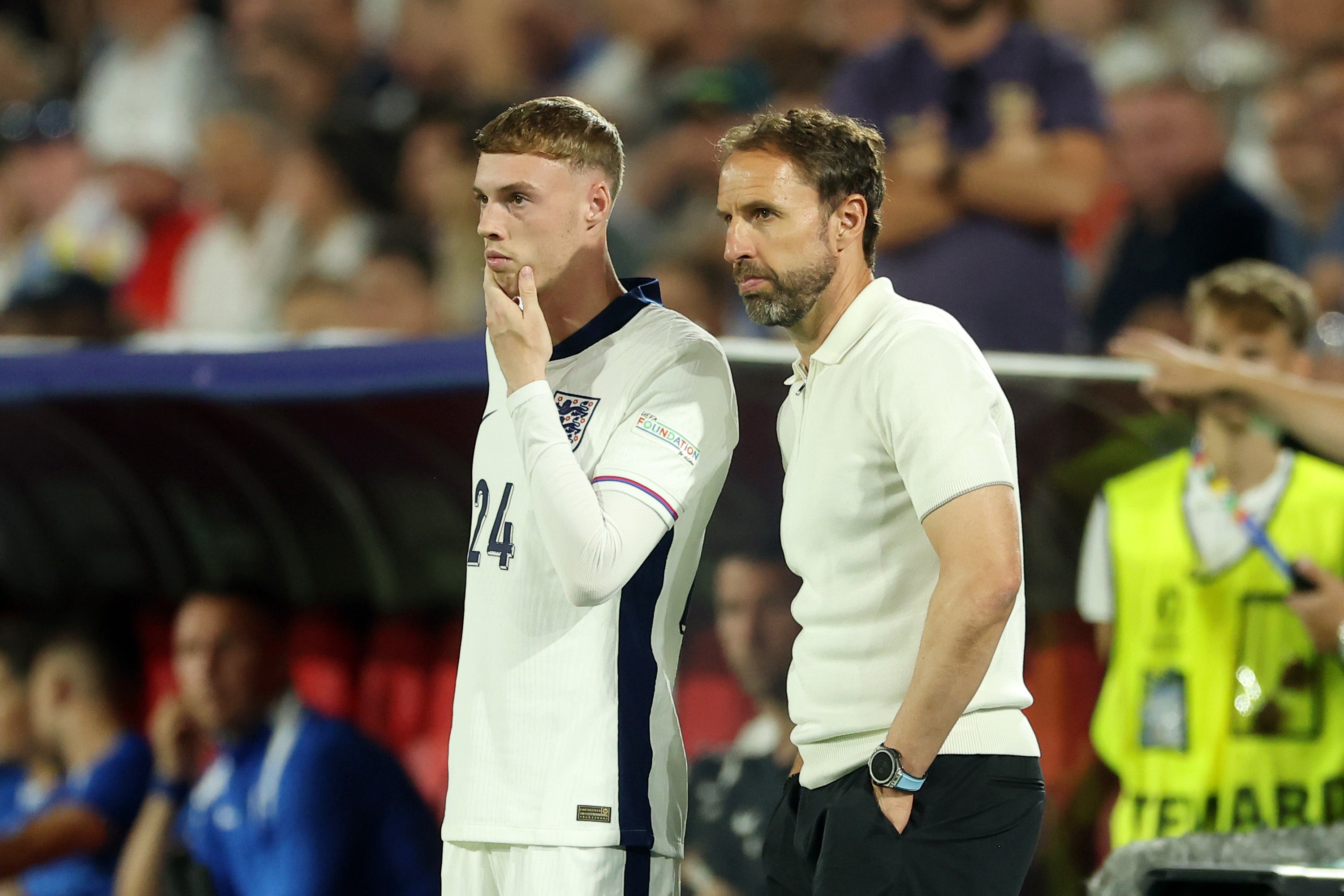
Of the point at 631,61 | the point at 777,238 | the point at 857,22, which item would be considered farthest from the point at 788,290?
the point at 631,61

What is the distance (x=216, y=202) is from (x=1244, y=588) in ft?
18.5

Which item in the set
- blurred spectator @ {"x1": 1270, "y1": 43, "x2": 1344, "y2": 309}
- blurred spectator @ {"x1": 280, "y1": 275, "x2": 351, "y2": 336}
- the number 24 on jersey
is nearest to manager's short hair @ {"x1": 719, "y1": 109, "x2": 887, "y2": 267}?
the number 24 on jersey

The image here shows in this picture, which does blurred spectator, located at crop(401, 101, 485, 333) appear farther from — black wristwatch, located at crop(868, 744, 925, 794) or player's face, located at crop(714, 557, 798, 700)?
black wristwatch, located at crop(868, 744, 925, 794)

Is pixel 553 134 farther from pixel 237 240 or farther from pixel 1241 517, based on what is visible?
pixel 237 240

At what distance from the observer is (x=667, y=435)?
87.0 inches

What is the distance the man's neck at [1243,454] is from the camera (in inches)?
140

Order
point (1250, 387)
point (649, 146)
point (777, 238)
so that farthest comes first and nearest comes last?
point (649, 146)
point (1250, 387)
point (777, 238)

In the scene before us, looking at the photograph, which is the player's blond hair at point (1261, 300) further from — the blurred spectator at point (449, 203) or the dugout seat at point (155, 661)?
the blurred spectator at point (449, 203)

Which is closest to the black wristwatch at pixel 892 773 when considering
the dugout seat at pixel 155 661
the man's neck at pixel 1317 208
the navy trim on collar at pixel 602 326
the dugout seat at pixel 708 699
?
the navy trim on collar at pixel 602 326

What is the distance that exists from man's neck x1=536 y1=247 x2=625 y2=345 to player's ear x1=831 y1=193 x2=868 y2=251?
0.39m

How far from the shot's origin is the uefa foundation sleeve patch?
221 cm

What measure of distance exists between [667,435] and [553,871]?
24.9 inches

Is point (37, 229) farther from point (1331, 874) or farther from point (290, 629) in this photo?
point (1331, 874)

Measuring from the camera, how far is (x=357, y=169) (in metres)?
7.30
